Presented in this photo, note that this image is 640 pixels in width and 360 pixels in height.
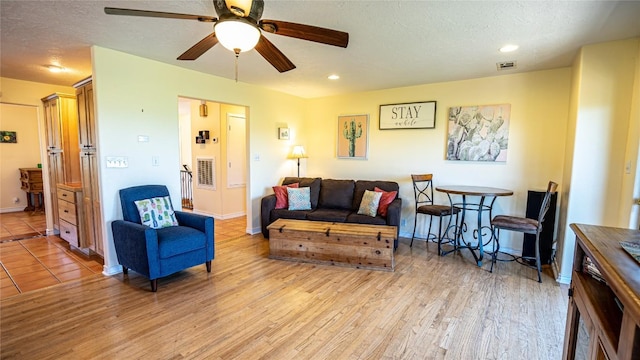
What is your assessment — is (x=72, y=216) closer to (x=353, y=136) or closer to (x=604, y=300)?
(x=353, y=136)

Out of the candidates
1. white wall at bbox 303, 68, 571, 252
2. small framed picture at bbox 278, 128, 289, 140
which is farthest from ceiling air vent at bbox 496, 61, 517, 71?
small framed picture at bbox 278, 128, 289, 140

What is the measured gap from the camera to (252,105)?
4.65 metres

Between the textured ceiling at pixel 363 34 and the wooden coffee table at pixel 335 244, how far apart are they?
1.95 metres

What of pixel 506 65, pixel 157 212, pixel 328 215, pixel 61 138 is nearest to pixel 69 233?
pixel 61 138

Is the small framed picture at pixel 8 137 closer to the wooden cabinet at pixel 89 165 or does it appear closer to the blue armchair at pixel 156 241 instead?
the wooden cabinet at pixel 89 165

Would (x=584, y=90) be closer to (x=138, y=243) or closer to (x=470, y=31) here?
(x=470, y=31)

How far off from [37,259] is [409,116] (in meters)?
5.33

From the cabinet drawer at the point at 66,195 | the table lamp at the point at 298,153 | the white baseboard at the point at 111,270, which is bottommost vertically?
the white baseboard at the point at 111,270

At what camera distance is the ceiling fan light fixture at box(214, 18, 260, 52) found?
167 centimetres

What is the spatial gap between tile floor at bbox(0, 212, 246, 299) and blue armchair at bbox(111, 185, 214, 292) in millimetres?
694

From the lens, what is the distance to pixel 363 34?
2.58 meters

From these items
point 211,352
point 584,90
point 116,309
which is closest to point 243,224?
point 116,309

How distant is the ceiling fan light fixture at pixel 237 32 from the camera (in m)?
1.67

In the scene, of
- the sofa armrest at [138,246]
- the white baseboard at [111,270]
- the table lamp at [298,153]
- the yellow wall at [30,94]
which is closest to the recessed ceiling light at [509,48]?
the table lamp at [298,153]
